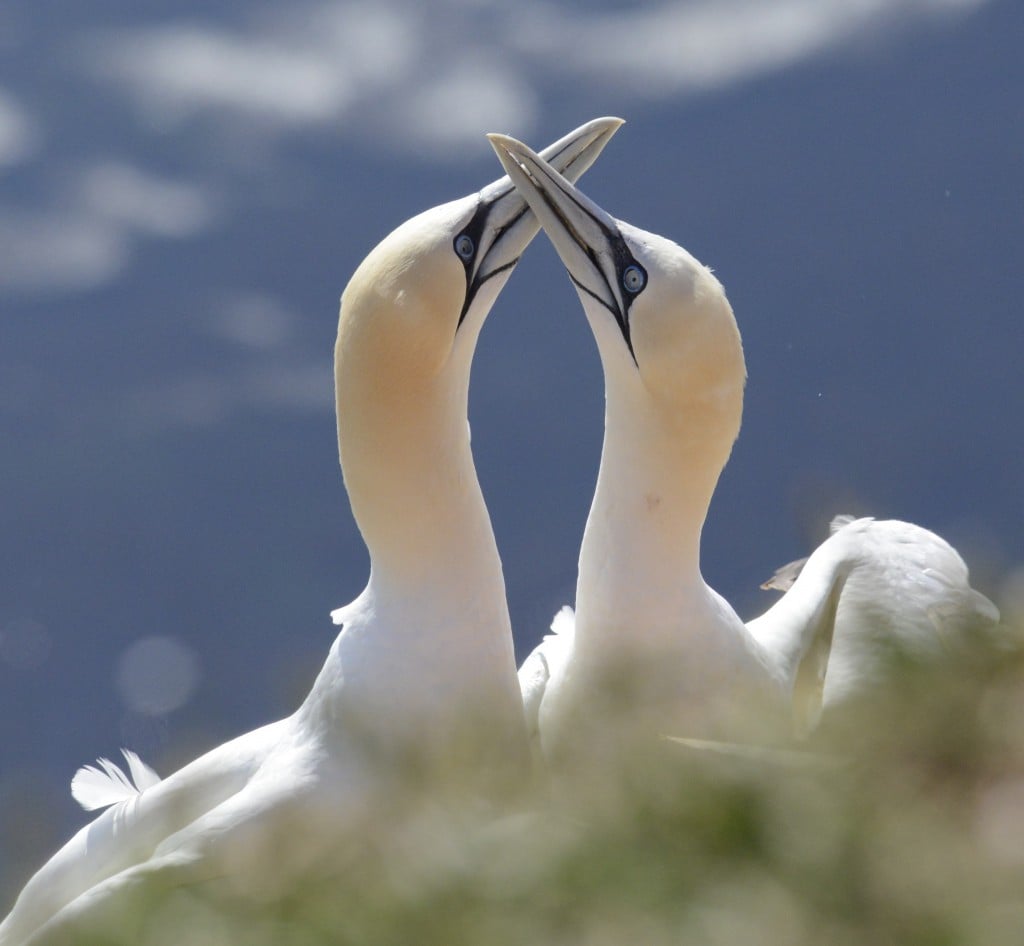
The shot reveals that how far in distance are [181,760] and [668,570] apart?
2779 millimetres

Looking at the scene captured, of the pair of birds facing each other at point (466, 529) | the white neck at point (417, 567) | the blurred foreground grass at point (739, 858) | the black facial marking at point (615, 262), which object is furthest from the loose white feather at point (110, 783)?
the blurred foreground grass at point (739, 858)

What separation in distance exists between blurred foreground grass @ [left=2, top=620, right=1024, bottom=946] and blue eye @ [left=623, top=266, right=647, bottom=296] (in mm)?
2962

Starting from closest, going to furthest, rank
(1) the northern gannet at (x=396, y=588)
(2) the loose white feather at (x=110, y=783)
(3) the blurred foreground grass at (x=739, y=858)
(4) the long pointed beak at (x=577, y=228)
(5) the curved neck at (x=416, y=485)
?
(3) the blurred foreground grass at (x=739, y=858)
(1) the northern gannet at (x=396, y=588)
(5) the curved neck at (x=416, y=485)
(4) the long pointed beak at (x=577, y=228)
(2) the loose white feather at (x=110, y=783)

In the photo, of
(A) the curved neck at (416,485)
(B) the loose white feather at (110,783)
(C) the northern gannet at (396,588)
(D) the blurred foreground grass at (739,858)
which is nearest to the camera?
(D) the blurred foreground grass at (739,858)

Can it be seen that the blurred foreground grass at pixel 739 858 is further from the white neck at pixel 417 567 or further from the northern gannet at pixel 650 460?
the white neck at pixel 417 567

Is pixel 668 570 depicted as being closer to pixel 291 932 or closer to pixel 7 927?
pixel 7 927

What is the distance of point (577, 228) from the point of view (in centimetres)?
460

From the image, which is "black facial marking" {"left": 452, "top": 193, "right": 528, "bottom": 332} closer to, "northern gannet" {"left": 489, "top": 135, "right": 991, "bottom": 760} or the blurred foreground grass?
"northern gannet" {"left": 489, "top": 135, "right": 991, "bottom": 760}

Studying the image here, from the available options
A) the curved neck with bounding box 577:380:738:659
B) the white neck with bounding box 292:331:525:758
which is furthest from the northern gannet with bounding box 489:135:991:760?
the white neck with bounding box 292:331:525:758

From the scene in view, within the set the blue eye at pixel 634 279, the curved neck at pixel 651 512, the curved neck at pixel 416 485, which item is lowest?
the curved neck at pixel 651 512

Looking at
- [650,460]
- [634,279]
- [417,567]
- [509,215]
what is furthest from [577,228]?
[417,567]

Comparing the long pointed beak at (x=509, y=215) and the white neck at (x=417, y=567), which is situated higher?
the long pointed beak at (x=509, y=215)

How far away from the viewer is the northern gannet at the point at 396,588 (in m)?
4.14

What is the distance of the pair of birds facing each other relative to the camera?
4168mm
